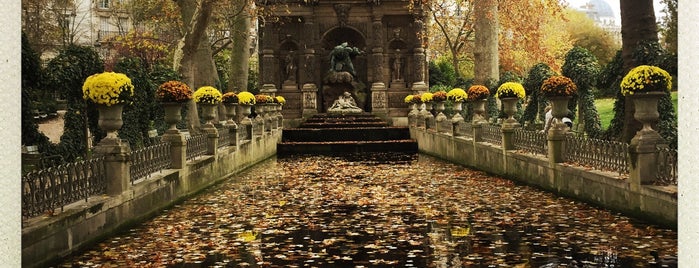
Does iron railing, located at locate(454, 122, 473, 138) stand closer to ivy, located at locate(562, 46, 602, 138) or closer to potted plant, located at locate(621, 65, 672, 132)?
ivy, located at locate(562, 46, 602, 138)

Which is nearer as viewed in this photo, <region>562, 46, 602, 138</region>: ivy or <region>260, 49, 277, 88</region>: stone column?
<region>562, 46, 602, 138</region>: ivy

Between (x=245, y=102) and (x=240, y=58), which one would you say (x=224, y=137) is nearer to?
(x=245, y=102)

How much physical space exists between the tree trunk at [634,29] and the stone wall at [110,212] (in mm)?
9460

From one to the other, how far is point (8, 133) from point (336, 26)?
4062cm

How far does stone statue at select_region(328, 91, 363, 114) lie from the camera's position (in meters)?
40.8

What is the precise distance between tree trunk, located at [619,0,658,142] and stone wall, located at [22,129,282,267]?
372 inches

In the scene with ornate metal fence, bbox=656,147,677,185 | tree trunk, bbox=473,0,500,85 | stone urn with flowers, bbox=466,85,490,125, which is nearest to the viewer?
ornate metal fence, bbox=656,147,677,185

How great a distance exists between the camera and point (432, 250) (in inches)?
363

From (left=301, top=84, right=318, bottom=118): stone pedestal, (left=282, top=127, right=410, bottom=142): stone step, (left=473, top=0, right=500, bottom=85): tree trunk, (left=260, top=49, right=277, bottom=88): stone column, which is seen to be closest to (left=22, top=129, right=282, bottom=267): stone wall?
(left=282, top=127, right=410, bottom=142): stone step

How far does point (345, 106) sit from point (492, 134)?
2171 centimetres

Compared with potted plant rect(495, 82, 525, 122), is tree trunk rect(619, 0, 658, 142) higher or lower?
higher

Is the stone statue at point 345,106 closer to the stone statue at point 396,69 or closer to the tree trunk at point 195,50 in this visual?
the stone statue at point 396,69

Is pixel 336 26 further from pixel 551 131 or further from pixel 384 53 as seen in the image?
pixel 551 131
